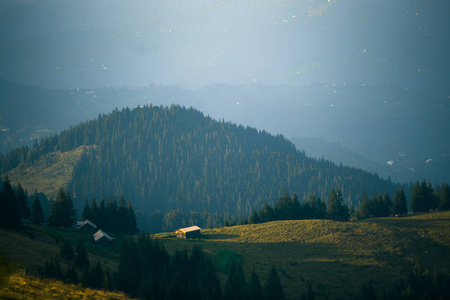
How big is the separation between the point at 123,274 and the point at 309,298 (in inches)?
1209

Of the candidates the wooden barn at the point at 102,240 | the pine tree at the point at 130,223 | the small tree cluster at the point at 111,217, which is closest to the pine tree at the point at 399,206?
the pine tree at the point at 130,223

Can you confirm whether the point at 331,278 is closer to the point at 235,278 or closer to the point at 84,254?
the point at 235,278

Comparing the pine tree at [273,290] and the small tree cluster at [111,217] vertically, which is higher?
the small tree cluster at [111,217]

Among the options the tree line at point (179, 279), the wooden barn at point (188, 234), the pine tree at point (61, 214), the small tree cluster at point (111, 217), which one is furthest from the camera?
the small tree cluster at point (111, 217)

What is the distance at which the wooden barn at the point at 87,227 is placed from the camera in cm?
9644

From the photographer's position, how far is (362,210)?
402 ft

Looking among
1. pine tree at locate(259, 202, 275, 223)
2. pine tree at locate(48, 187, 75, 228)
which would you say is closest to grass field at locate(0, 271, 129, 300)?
pine tree at locate(48, 187, 75, 228)

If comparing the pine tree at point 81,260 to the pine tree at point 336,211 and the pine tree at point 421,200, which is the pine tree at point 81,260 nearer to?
the pine tree at point 336,211

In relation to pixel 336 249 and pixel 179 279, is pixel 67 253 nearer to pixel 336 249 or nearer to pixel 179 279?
pixel 179 279

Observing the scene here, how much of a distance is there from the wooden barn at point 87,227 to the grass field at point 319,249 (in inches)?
281

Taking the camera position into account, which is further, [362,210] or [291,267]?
[362,210]

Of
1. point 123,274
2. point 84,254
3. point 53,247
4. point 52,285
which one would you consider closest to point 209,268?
point 123,274

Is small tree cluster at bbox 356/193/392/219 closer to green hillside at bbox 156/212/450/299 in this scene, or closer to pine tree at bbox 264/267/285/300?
green hillside at bbox 156/212/450/299

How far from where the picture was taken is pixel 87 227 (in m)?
97.2
